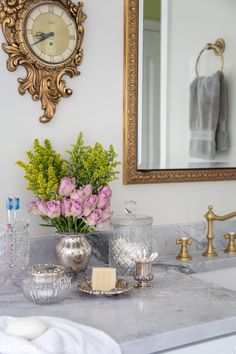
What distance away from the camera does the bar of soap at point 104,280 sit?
4.41ft

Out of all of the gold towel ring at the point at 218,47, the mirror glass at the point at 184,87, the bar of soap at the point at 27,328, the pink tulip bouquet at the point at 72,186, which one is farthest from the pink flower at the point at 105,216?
the gold towel ring at the point at 218,47

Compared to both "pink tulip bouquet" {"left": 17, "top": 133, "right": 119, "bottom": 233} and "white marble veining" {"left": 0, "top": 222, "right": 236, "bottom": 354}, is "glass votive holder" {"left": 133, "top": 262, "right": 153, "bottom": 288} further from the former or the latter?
"pink tulip bouquet" {"left": 17, "top": 133, "right": 119, "bottom": 233}

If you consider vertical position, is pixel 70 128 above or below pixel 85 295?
above

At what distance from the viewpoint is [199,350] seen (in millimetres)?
1140

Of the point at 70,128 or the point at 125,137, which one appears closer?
the point at 70,128

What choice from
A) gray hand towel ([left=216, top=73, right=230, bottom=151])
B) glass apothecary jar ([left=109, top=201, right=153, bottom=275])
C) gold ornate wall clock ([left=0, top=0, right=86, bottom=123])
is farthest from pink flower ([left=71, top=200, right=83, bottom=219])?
gray hand towel ([left=216, top=73, right=230, bottom=151])

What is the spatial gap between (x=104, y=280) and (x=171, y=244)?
57 cm

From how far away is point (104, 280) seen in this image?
135cm

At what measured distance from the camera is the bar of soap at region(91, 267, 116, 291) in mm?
1344

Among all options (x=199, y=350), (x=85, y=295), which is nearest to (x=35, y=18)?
(x=85, y=295)

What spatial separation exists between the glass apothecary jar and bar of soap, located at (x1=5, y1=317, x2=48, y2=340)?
0.55m

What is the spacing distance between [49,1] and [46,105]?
0.32 meters

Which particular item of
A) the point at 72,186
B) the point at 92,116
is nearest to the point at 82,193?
the point at 72,186

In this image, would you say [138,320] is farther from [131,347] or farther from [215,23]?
[215,23]
